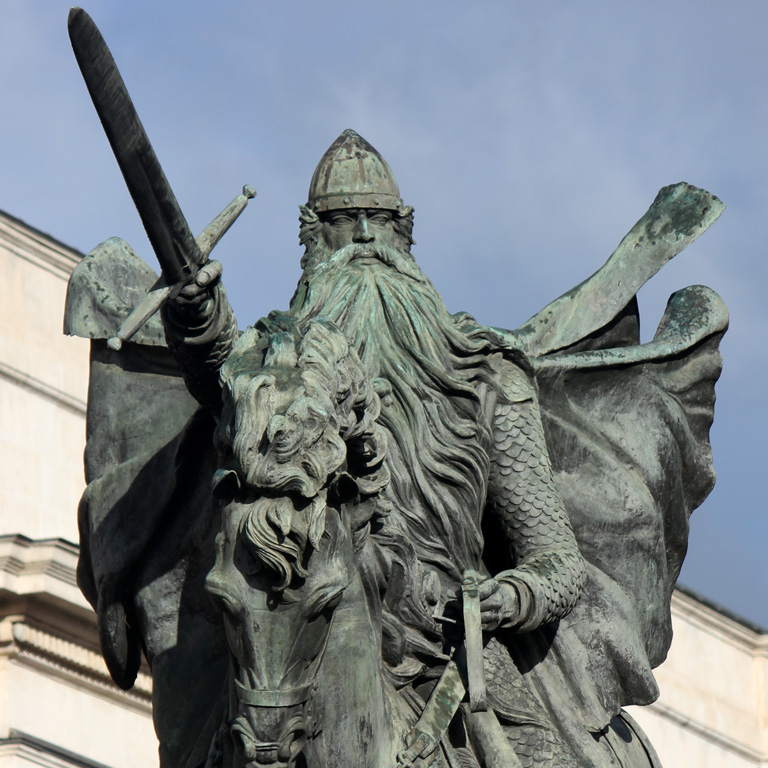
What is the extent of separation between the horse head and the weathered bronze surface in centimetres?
1

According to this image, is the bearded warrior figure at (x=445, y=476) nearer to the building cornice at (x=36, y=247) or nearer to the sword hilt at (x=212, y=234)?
the sword hilt at (x=212, y=234)

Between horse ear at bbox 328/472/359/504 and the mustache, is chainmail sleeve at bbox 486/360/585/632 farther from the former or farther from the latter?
horse ear at bbox 328/472/359/504

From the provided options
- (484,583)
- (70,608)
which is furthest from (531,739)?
(70,608)

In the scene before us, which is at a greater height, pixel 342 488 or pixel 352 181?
pixel 352 181

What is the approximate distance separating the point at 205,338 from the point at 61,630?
63.2ft

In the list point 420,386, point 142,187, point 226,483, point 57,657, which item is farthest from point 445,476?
point 57,657

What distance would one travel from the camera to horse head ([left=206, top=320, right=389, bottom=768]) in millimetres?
11273

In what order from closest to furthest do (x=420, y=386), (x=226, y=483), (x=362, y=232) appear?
1. (x=226, y=483)
2. (x=420, y=386)
3. (x=362, y=232)

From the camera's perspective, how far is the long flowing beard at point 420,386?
43.2 feet

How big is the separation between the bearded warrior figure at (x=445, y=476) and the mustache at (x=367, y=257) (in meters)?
0.01

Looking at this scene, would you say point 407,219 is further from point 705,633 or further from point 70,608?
point 705,633

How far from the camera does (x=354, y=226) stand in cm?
1405

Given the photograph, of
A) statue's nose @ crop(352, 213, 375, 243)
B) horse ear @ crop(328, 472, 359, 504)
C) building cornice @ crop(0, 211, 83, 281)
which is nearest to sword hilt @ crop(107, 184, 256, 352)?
horse ear @ crop(328, 472, 359, 504)

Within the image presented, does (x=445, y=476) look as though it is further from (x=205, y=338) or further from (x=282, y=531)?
(x=282, y=531)
